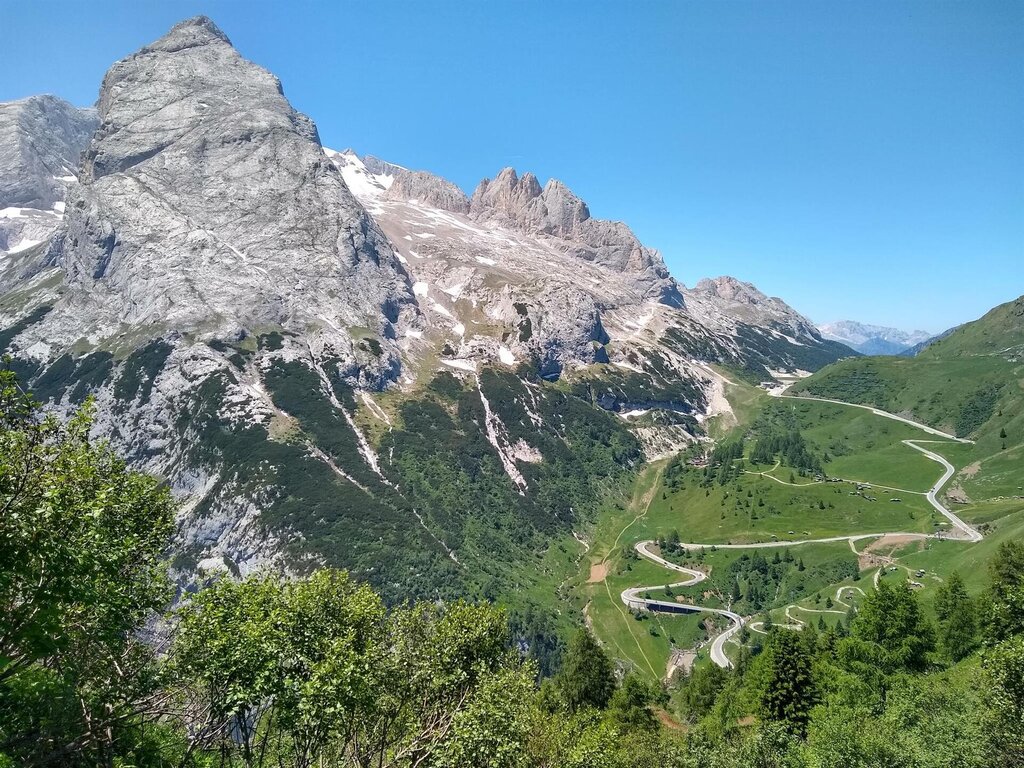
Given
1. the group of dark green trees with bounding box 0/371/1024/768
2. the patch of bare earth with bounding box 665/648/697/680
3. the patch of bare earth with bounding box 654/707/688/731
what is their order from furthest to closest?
the patch of bare earth with bounding box 665/648/697/680
the patch of bare earth with bounding box 654/707/688/731
the group of dark green trees with bounding box 0/371/1024/768

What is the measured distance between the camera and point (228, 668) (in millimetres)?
19438

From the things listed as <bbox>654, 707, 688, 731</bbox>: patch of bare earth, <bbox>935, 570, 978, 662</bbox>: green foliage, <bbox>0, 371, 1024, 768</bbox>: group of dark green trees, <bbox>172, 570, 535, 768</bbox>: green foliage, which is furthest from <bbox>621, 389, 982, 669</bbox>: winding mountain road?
<bbox>172, 570, 535, 768</bbox>: green foliage

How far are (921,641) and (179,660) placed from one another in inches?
2952

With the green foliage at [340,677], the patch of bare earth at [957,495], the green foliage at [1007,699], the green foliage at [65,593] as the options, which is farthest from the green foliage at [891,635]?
the patch of bare earth at [957,495]

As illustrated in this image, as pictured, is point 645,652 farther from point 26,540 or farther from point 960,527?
point 26,540

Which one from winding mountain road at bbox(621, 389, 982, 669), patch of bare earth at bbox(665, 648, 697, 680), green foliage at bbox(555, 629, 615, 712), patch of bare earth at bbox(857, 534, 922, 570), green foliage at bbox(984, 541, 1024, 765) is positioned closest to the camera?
green foliage at bbox(984, 541, 1024, 765)

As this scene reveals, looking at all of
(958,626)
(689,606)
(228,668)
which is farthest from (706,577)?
(228,668)

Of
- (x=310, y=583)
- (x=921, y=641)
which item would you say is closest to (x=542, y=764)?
(x=310, y=583)

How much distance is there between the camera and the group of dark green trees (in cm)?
1638

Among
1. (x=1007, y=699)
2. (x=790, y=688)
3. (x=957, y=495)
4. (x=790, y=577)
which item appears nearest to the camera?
(x=1007, y=699)

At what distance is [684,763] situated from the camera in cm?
4109

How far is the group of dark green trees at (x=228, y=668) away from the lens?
1638 centimetres

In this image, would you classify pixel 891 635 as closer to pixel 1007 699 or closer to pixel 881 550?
pixel 1007 699

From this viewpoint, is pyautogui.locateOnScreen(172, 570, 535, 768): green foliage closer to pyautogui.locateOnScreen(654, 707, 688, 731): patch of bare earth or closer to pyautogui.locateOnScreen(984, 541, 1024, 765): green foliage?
pyautogui.locateOnScreen(984, 541, 1024, 765): green foliage
